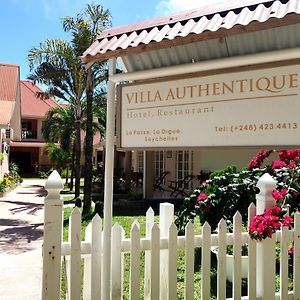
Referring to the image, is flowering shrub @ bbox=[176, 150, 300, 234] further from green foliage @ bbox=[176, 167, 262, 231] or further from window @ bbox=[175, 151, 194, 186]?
window @ bbox=[175, 151, 194, 186]

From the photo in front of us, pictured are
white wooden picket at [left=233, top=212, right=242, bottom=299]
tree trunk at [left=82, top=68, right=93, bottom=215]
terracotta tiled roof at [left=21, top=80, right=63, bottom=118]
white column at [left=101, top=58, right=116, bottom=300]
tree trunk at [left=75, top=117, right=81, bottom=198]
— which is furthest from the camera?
terracotta tiled roof at [left=21, top=80, right=63, bottom=118]

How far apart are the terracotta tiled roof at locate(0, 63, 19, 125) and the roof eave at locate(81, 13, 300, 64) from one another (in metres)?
18.8

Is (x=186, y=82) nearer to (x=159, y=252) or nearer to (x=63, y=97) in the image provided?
(x=159, y=252)

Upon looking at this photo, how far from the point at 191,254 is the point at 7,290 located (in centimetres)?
276

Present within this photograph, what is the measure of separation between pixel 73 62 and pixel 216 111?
1324 cm

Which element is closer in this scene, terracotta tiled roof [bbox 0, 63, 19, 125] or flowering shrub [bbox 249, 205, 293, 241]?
flowering shrub [bbox 249, 205, 293, 241]

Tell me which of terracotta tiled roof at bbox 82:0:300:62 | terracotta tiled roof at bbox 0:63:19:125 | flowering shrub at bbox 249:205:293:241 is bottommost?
flowering shrub at bbox 249:205:293:241

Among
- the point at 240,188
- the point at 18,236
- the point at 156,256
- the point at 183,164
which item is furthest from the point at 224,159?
the point at 156,256

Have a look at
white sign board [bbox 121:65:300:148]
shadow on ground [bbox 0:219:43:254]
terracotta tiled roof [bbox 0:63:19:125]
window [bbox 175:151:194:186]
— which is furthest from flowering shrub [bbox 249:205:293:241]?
terracotta tiled roof [bbox 0:63:19:125]

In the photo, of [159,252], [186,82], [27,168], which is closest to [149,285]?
[159,252]

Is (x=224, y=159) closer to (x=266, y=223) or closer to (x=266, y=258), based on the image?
(x=266, y=258)

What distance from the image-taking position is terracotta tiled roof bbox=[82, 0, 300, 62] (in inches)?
112

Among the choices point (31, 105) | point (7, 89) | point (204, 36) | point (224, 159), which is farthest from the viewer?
point (31, 105)

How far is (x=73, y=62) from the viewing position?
15688mm
